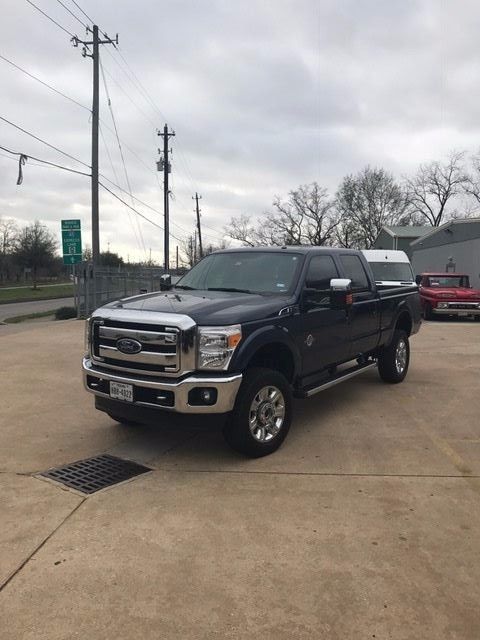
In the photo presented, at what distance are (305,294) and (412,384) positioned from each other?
338 cm

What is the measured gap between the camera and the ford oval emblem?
14.7ft

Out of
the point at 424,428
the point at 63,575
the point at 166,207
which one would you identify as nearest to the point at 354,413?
the point at 424,428

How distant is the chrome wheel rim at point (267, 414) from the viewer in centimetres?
465

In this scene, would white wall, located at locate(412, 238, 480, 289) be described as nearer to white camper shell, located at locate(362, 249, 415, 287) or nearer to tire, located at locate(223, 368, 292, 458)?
white camper shell, located at locate(362, 249, 415, 287)

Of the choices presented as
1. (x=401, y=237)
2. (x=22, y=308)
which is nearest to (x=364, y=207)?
(x=401, y=237)

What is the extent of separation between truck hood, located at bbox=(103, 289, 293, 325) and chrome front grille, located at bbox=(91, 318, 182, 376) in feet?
0.71

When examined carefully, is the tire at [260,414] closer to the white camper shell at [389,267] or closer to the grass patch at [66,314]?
the white camper shell at [389,267]

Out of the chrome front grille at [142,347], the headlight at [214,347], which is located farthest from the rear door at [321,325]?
the chrome front grille at [142,347]

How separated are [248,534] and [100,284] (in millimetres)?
18248

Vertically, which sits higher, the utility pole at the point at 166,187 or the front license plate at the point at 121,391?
the utility pole at the point at 166,187

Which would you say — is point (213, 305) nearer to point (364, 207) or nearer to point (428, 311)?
point (428, 311)

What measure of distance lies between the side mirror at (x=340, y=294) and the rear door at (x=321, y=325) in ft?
0.19

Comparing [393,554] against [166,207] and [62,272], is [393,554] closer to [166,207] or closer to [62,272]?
[166,207]

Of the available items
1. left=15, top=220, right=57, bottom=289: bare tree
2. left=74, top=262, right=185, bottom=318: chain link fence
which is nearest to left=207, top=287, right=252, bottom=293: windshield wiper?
left=74, top=262, right=185, bottom=318: chain link fence
